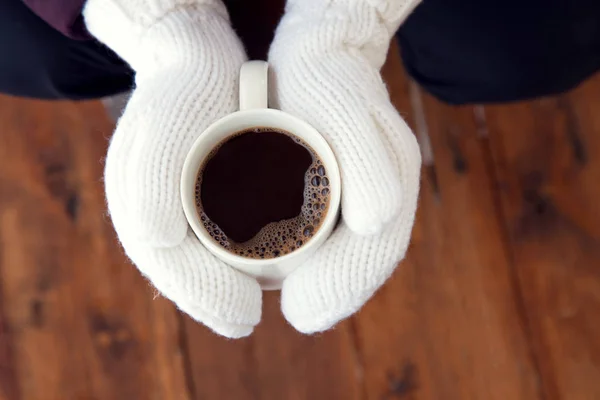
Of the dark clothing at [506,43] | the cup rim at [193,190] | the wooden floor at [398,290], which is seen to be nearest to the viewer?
the cup rim at [193,190]

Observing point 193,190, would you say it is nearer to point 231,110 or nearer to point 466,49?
point 231,110

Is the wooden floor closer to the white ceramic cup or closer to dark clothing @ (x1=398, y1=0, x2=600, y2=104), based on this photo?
dark clothing @ (x1=398, y1=0, x2=600, y2=104)

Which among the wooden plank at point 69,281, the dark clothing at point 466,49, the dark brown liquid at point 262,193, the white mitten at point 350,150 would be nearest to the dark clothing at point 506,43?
the dark clothing at point 466,49

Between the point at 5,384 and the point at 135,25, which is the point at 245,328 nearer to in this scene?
the point at 135,25

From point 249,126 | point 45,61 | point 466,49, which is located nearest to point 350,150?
point 249,126

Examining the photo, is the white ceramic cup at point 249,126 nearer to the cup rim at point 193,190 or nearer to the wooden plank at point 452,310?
the cup rim at point 193,190
